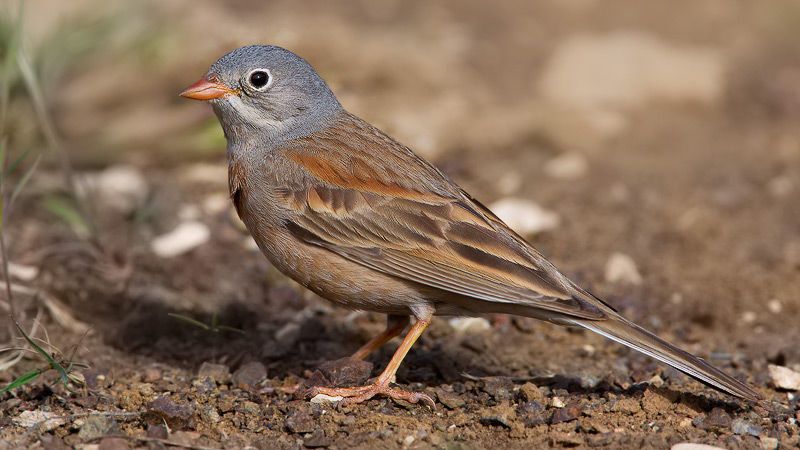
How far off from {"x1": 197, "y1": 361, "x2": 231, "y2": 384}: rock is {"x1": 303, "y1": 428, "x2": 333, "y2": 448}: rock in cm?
92

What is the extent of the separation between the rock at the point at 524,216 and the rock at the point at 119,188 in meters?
2.65

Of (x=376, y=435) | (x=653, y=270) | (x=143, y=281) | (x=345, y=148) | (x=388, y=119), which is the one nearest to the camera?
(x=376, y=435)

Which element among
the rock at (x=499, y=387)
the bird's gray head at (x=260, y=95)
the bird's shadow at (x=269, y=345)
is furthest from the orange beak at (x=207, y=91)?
the rock at (x=499, y=387)

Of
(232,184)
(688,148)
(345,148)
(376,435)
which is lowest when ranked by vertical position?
(376,435)

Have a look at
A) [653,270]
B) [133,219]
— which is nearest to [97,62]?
[133,219]

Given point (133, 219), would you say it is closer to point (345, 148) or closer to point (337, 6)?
point (345, 148)

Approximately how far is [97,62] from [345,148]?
4547 mm

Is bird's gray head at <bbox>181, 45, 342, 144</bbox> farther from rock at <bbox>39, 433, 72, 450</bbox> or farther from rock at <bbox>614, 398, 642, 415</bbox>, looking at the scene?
rock at <bbox>614, 398, 642, 415</bbox>

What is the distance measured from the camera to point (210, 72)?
19.0ft

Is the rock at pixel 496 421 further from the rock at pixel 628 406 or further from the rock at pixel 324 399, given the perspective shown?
the rock at pixel 324 399

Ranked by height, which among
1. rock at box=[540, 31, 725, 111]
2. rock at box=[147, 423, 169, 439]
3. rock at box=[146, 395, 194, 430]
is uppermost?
rock at box=[540, 31, 725, 111]

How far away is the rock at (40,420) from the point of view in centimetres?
484

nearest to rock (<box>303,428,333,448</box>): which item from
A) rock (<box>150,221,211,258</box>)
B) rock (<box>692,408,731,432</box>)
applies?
rock (<box>692,408,731,432</box>)

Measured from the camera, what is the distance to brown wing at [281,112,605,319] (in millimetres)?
5113
